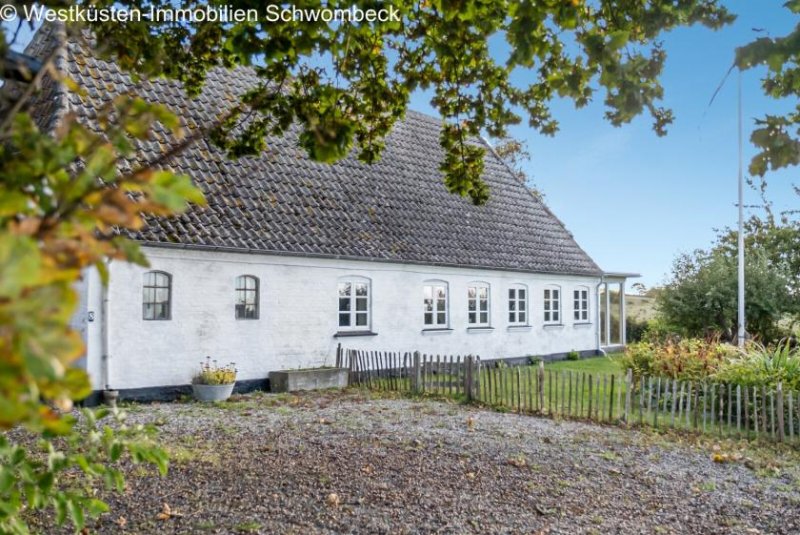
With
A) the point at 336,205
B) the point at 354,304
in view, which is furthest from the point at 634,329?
the point at 336,205

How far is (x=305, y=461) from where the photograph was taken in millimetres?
8023

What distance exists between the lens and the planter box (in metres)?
15.1

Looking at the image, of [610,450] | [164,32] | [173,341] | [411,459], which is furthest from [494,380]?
[164,32]

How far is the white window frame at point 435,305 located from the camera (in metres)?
19.4

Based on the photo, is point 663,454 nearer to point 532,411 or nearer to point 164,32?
point 532,411

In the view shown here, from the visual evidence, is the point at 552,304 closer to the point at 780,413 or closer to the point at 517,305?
the point at 517,305

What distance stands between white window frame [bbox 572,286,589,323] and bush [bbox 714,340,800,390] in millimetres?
12136

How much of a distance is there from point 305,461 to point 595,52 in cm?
547

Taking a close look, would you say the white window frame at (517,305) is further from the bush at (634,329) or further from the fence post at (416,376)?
the bush at (634,329)

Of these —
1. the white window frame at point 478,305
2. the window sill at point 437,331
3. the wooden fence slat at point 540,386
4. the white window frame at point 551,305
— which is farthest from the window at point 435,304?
the wooden fence slat at point 540,386

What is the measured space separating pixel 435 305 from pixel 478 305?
1866mm

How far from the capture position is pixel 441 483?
280 inches

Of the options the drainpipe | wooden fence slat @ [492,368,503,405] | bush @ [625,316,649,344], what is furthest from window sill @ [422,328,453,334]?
bush @ [625,316,649,344]

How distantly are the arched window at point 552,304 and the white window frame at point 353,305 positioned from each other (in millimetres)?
7791
